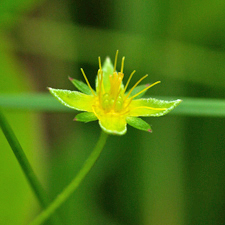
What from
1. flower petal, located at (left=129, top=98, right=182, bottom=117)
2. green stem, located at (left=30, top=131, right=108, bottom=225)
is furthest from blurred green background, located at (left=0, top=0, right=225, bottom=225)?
flower petal, located at (left=129, top=98, right=182, bottom=117)

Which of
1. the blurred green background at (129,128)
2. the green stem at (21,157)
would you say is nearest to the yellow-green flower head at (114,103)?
the green stem at (21,157)

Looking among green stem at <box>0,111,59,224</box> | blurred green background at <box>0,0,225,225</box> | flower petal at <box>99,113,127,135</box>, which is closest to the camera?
green stem at <box>0,111,59,224</box>

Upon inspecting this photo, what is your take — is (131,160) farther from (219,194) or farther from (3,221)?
(3,221)

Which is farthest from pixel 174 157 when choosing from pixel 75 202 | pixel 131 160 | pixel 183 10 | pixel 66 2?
pixel 66 2

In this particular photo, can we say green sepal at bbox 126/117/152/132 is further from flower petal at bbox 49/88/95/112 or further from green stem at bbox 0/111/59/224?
green stem at bbox 0/111/59/224

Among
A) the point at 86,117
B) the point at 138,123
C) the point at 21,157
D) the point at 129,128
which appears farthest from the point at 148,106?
the point at 129,128

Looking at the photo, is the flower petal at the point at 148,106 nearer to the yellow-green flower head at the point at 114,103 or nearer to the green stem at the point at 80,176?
the yellow-green flower head at the point at 114,103
